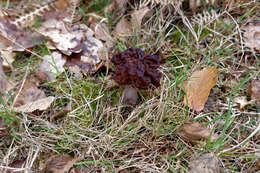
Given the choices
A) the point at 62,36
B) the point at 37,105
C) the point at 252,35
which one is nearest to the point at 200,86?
the point at 252,35

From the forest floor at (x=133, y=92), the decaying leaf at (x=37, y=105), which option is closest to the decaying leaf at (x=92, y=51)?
the forest floor at (x=133, y=92)

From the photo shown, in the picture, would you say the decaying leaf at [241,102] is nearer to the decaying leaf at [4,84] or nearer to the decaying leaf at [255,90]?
the decaying leaf at [255,90]

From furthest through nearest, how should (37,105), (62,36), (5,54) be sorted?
(62,36) → (5,54) → (37,105)

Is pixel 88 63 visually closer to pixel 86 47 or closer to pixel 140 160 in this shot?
pixel 86 47

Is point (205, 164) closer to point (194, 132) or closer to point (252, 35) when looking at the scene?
point (194, 132)

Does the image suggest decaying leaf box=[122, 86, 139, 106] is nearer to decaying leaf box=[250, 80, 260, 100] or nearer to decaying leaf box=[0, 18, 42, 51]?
decaying leaf box=[250, 80, 260, 100]

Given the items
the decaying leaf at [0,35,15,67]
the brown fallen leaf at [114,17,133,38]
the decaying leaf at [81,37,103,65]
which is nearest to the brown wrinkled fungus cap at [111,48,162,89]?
the decaying leaf at [81,37,103,65]

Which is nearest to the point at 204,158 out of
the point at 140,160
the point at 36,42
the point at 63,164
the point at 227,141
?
the point at 227,141
